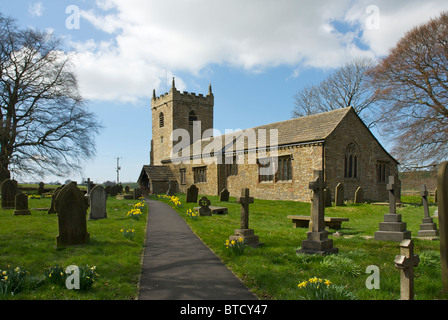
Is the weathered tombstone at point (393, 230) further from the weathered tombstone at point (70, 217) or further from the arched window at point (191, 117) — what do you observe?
the arched window at point (191, 117)

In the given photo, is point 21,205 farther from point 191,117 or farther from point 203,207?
point 191,117

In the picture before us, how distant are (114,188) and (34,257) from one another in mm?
25934

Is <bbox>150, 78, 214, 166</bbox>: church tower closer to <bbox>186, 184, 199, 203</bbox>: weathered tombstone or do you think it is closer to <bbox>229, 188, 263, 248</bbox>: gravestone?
<bbox>186, 184, 199, 203</bbox>: weathered tombstone

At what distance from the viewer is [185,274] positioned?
555 cm

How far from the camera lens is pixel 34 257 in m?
6.37

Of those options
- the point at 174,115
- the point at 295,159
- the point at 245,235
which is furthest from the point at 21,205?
the point at 174,115

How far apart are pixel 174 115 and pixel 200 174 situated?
546 inches

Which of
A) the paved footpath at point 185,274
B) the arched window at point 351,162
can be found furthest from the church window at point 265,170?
the paved footpath at point 185,274

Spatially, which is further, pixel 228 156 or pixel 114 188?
pixel 114 188

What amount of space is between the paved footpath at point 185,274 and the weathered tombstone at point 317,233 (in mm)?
2118

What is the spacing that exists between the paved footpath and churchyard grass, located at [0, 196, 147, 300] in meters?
0.25
